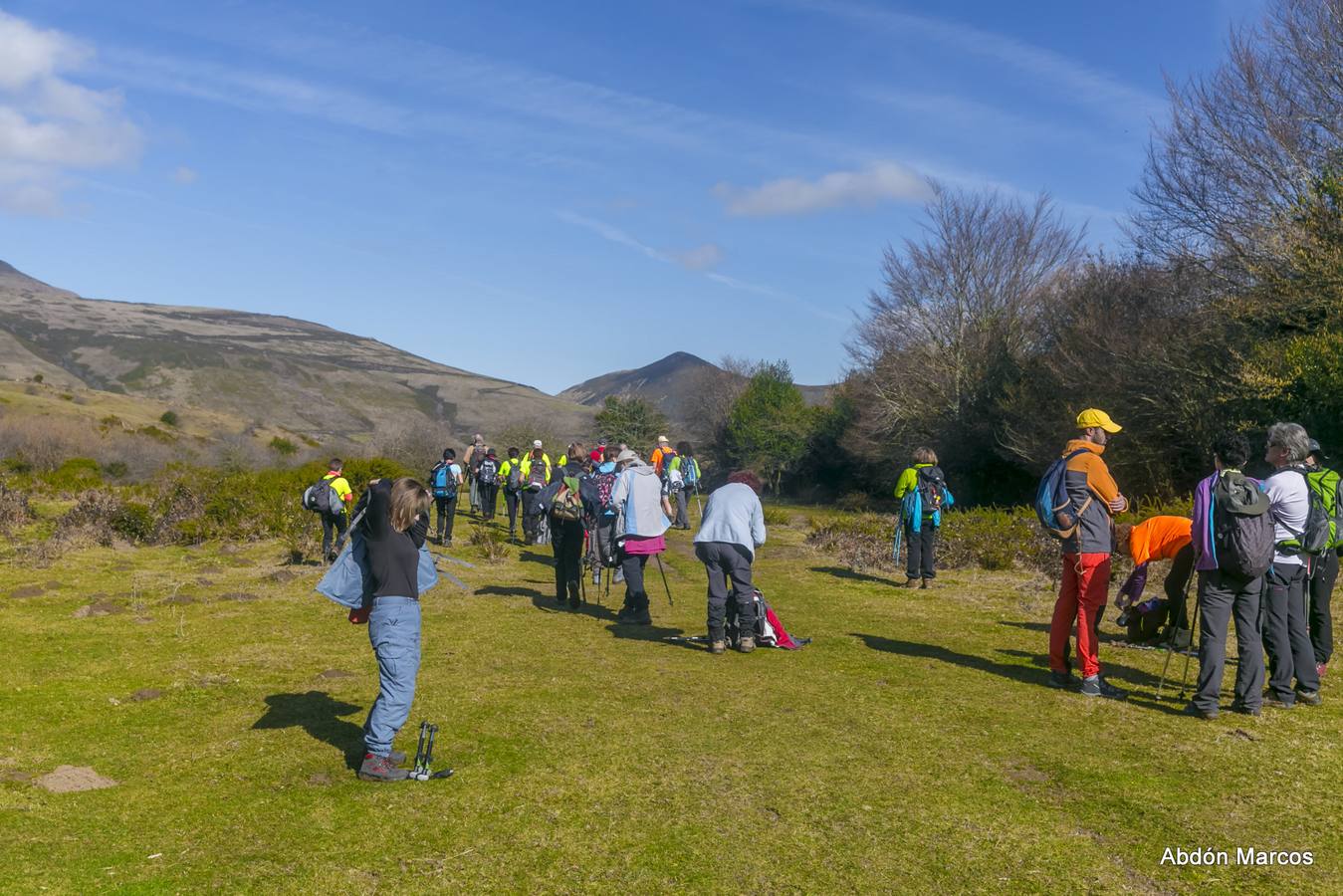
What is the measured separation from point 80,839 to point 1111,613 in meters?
9.90

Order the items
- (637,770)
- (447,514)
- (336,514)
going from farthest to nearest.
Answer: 1. (447,514)
2. (336,514)
3. (637,770)

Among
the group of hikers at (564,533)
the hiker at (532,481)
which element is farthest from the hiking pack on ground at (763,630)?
the hiker at (532,481)

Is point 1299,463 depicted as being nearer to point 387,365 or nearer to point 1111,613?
point 1111,613

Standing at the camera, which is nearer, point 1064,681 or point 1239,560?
point 1239,560

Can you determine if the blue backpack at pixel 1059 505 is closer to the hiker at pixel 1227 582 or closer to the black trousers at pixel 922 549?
the hiker at pixel 1227 582

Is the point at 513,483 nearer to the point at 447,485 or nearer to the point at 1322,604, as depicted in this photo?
the point at 447,485

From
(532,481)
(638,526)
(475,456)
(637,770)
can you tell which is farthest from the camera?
(475,456)

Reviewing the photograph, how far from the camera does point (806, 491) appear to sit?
45.8 metres

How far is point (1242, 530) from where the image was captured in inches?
247

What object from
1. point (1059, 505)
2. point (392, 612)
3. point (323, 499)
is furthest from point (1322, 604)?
point (323, 499)

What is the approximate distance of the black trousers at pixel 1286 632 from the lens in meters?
6.66

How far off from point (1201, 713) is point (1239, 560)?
3.68ft

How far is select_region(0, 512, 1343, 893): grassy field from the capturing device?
4.47 meters

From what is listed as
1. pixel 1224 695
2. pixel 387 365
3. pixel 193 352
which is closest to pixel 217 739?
pixel 1224 695
